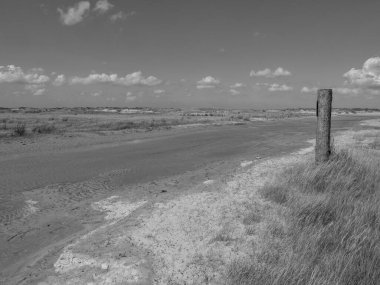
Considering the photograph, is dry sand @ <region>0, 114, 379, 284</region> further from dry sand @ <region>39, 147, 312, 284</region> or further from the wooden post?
the wooden post

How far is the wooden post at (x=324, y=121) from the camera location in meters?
8.55

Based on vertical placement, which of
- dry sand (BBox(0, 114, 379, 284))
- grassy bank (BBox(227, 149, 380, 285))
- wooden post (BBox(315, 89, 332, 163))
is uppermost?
wooden post (BBox(315, 89, 332, 163))

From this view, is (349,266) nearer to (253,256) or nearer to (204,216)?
(253,256)

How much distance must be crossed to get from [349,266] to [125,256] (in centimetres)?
306

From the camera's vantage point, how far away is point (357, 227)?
5375 mm

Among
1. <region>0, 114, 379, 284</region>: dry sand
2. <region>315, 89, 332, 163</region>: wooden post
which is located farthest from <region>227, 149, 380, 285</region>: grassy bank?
<region>315, 89, 332, 163</region>: wooden post

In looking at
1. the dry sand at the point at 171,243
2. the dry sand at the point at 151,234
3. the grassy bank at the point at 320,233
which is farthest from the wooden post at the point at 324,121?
the dry sand at the point at 171,243

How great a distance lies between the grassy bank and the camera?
4012mm

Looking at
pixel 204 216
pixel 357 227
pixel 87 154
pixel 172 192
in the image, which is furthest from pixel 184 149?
pixel 357 227

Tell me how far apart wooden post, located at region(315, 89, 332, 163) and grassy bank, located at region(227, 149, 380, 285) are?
478 mm

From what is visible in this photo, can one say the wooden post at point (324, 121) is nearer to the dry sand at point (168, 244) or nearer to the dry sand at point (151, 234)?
the dry sand at point (151, 234)

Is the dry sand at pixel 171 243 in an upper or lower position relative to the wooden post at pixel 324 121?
lower

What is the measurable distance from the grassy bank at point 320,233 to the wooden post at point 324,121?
48cm

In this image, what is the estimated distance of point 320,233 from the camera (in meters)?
5.02
